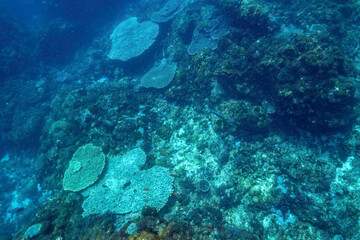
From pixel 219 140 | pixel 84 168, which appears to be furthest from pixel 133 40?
pixel 219 140

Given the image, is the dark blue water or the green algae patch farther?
the green algae patch

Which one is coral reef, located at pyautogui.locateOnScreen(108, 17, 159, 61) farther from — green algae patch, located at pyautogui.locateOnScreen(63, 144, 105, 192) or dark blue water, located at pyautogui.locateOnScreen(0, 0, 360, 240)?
green algae patch, located at pyautogui.locateOnScreen(63, 144, 105, 192)

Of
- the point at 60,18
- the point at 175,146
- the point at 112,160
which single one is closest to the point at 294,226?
the point at 175,146

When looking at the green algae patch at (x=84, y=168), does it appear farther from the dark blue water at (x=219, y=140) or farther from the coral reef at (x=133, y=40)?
the coral reef at (x=133, y=40)

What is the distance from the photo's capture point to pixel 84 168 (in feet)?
21.0

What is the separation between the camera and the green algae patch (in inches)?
240

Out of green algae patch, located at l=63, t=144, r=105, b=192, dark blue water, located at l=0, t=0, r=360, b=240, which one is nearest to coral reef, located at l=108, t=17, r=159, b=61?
dark blue water, located at l=0, t=0, r=360, b=240

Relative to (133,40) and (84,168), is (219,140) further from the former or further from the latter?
(133,40)

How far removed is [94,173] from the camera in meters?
6.18

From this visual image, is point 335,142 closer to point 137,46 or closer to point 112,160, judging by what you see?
point 112,160

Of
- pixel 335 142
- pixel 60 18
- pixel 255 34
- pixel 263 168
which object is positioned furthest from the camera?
pixel 60 18

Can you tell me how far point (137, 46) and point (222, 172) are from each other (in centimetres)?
900

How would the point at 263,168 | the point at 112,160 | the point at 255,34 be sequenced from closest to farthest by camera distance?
the point at 263,168 < the point at 112,160 < the point at 255,34

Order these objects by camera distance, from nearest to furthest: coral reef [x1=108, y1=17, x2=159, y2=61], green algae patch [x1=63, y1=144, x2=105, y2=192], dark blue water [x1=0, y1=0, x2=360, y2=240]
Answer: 1. dark blue water [x1=0, y1=0, x2=360, y2=240]
2. green algae patch [x1=63, y1=144, x2=105, y2=192]
3. coral reef [x1=108, y1=17, x2=159, y2=61]
